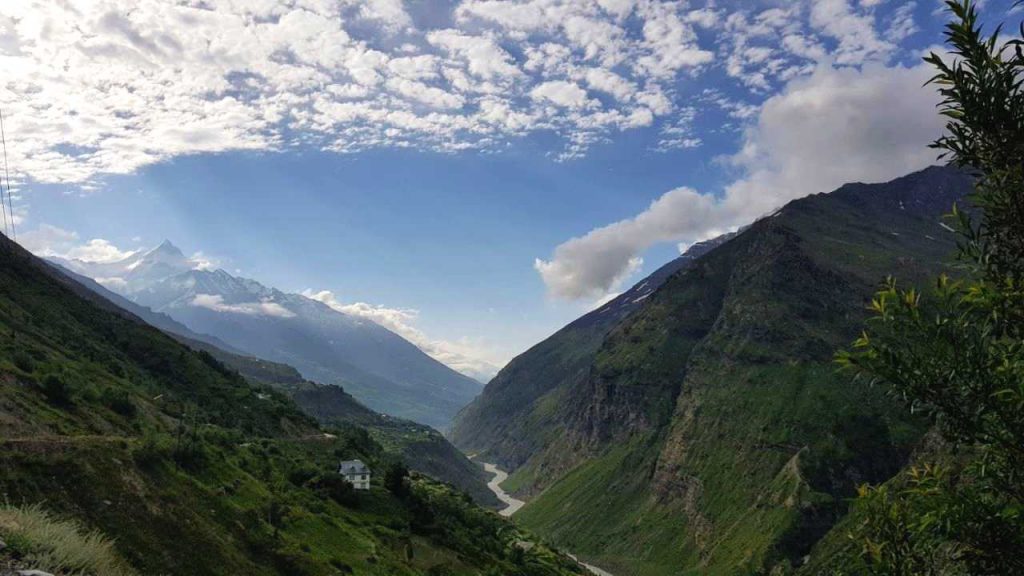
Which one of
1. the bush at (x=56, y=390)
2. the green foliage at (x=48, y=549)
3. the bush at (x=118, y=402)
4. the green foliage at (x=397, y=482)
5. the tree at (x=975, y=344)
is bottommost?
the green foliage at (x=397, y=482)

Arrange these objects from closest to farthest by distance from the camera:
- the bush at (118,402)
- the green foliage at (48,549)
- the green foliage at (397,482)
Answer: the green foliage at (48,549)
the bush at (118,402)
the green foliage at (397,482)

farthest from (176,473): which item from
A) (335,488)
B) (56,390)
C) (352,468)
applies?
(352,468)

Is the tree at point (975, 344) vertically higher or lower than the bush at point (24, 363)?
higher

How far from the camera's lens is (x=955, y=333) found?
1179 cm

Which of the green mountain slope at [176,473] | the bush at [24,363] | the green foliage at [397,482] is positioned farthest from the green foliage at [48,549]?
the green foliage at [397,482]

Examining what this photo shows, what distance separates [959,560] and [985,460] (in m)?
2.05

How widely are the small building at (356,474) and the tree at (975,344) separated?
106992mm

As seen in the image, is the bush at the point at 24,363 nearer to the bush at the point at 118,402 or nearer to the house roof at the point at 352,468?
the bush at the point at 118,402

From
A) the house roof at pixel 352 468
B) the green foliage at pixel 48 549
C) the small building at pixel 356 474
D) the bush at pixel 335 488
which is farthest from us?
the house roof at pixel 352 468

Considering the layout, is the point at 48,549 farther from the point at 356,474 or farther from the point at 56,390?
the point at 356,474

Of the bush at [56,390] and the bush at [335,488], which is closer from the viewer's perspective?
the bush at [56,390]

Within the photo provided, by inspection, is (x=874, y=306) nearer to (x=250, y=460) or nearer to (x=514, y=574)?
(x=250, y=460)

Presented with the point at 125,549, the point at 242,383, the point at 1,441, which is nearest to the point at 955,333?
the point at 125,549

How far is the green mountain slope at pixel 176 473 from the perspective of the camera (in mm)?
34406
